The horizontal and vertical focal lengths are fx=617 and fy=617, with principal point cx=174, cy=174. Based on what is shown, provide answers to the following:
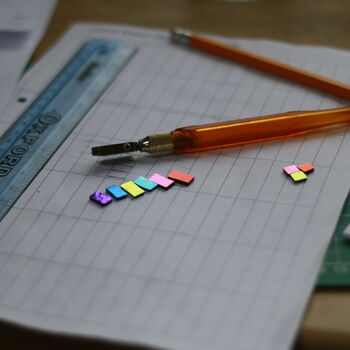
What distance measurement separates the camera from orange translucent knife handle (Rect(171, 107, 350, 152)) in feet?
2.28

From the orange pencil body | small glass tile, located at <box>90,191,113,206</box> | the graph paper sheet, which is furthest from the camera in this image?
the orange pencil body

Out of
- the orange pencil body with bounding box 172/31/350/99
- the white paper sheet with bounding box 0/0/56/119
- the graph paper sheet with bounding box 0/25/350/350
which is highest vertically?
the orange pencil body with bounding box 172/31/350/99

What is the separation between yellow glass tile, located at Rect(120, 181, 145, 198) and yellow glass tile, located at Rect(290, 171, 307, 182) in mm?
156

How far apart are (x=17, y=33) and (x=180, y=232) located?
21.0 inches

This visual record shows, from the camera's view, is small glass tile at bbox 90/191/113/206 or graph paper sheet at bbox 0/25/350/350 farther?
small glass tile at bbox 90/191/113/206

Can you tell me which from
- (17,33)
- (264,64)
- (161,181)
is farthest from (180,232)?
(17,33)

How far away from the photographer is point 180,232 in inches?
23.1

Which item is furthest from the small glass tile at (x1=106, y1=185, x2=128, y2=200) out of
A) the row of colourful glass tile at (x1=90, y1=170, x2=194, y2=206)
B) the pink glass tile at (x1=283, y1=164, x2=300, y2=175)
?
the pink glass tile at (x1=283, y1=164, x2=300, y2=175)

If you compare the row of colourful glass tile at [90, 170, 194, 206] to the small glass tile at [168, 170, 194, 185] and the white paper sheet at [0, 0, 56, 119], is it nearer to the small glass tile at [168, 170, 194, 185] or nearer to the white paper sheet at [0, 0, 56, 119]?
the small glass tile at [168, 170, 194, 185]

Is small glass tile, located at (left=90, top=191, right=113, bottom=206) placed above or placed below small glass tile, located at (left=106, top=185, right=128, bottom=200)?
below

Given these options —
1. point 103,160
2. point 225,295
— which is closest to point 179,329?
point 225,295

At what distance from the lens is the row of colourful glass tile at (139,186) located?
63 centimetres

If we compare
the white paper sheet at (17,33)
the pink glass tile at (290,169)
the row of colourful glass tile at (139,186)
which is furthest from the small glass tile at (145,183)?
the white paper sheet at (17,33)

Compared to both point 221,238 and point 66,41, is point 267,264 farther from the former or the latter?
point 66,41
